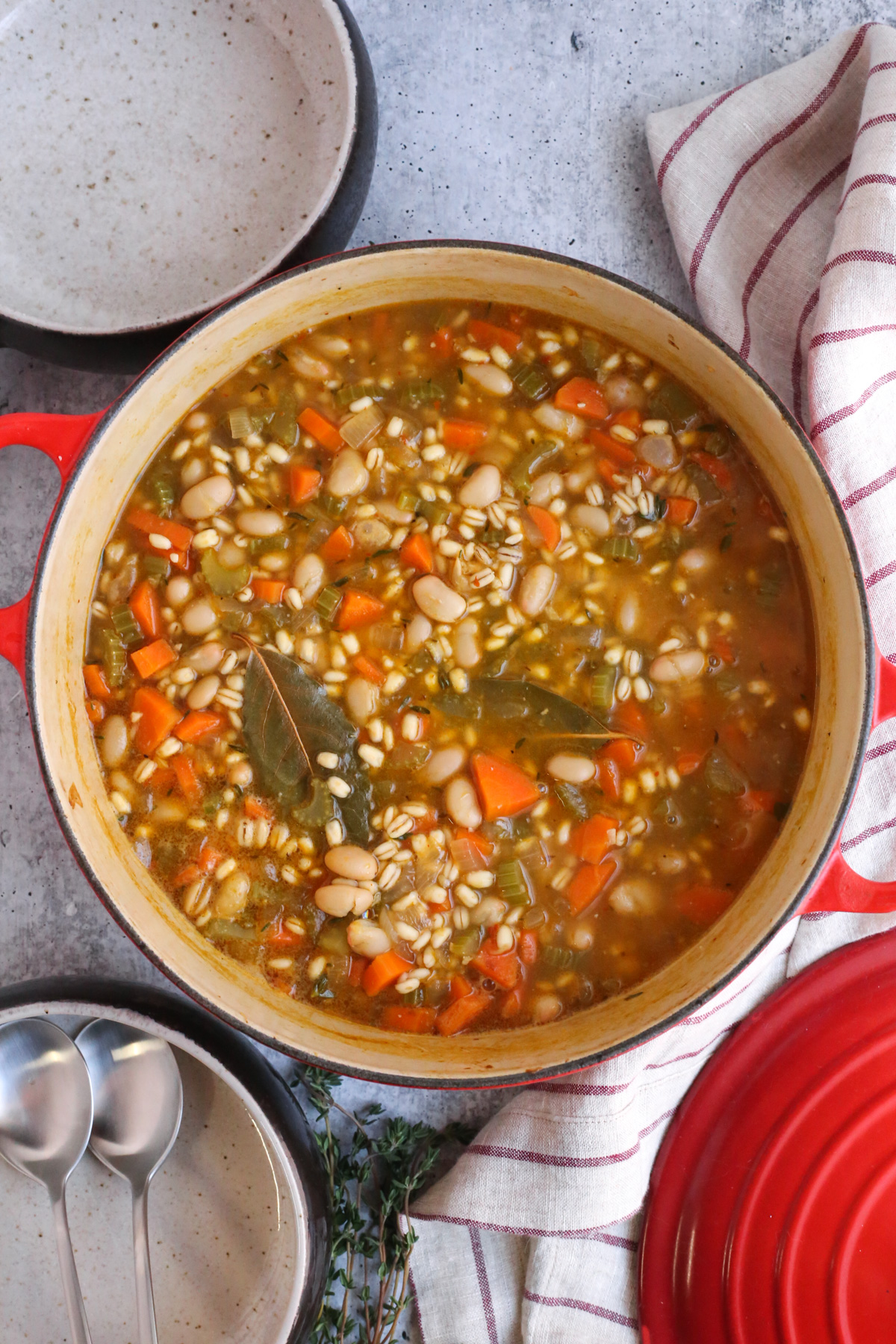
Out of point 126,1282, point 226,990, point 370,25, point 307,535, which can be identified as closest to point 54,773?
point 226,990

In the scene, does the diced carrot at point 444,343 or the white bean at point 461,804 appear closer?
the white bean at point 461,804

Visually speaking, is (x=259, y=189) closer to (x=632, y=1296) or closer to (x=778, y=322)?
(x=778, y=322)

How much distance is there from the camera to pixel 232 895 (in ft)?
8.13

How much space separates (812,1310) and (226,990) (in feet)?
5.71

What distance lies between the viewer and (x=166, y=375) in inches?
94.9

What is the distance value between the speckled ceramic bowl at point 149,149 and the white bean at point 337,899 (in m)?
1.60

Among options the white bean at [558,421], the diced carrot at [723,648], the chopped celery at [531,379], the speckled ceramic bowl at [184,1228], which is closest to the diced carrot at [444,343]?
the chopped celery at [531,379]

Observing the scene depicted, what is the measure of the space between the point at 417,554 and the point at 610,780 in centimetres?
72

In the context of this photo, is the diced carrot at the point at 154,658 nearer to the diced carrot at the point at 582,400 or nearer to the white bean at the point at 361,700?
the white bean at the point at 361,700

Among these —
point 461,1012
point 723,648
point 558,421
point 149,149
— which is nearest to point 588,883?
point 461,1012

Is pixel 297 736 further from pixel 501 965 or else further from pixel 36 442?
pixel 36 442

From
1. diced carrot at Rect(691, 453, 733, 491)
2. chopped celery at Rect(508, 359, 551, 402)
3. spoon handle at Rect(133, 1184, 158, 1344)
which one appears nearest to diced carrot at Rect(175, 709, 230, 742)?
chopped celery at Rect(508, 359, 551, 402)

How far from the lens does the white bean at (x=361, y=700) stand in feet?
8.09

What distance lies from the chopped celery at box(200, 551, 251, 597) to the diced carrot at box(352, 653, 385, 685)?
0.35m
